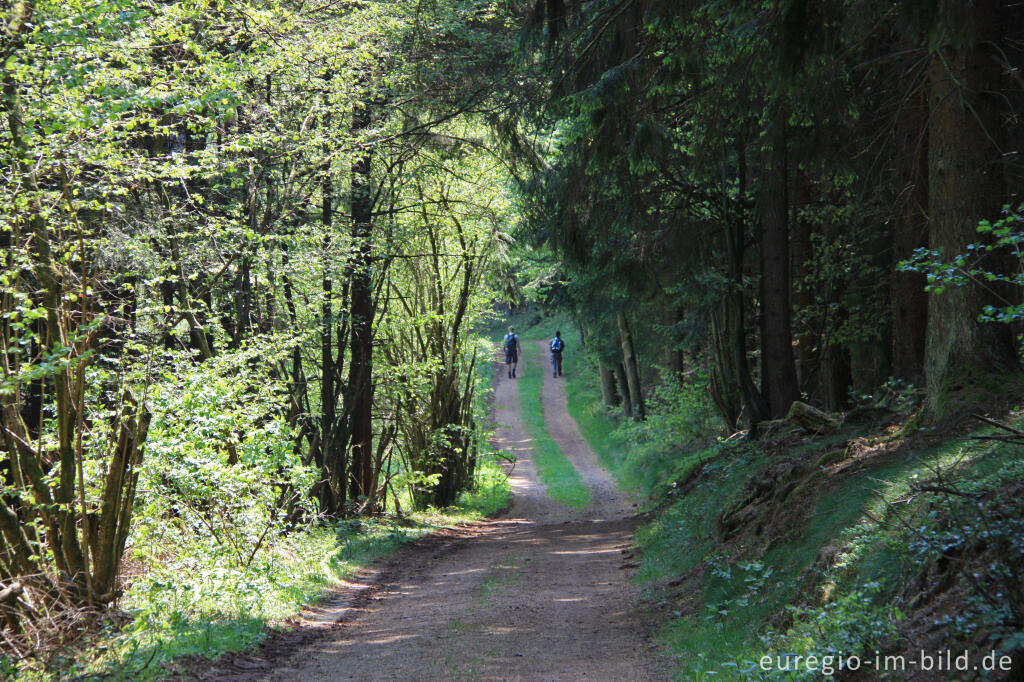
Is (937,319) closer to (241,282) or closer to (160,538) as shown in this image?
(160,538)

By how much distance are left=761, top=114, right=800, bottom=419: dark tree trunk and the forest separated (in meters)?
0.08

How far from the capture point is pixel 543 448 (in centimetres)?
3041

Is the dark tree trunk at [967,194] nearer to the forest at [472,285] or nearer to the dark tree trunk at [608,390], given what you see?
the forest at [472,285]

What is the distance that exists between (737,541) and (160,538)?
6.19 metres

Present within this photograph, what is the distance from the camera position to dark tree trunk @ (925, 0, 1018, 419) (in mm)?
7199

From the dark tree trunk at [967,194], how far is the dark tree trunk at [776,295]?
14.7ft

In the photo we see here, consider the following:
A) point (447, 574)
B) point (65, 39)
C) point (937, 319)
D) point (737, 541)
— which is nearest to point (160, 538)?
point (447, 574)

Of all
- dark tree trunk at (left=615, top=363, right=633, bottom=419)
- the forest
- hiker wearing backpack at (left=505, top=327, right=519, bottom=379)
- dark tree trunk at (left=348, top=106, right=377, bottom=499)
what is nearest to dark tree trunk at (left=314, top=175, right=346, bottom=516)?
the forest

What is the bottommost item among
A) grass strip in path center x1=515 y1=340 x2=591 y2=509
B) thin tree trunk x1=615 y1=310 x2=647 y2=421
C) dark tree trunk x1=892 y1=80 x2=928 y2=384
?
grass strip in path center x1=515 y1=340 x2=591 y2=509

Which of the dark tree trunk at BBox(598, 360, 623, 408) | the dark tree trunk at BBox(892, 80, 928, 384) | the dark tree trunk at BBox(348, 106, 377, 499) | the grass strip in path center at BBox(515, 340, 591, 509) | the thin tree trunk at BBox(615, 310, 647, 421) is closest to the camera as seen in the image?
the dark tree trunk at BBox(892, 80, 928, 384)

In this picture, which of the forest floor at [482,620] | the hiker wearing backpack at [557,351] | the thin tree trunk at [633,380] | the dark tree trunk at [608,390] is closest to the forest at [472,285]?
the forest floor at [482,620]

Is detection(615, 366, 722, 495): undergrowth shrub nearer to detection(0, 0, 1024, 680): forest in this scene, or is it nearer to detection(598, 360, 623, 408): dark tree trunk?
detection(0, 0, 1024, 680): forest

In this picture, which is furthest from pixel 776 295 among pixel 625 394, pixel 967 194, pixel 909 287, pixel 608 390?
pixel 608 390

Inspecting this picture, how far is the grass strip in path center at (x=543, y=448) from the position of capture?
22.0 m
